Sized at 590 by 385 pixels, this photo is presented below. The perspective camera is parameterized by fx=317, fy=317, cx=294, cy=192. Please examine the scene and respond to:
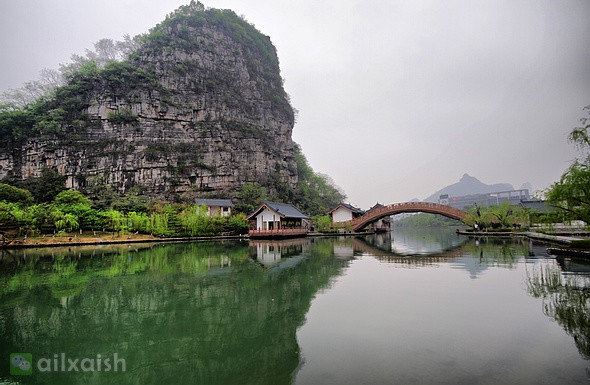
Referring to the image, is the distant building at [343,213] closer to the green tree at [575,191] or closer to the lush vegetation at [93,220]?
the lush vegetation at [93,220]

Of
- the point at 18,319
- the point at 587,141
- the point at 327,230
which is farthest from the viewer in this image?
the point at 327,230

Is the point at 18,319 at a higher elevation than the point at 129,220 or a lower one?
lower

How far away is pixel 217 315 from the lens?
8.00 meters

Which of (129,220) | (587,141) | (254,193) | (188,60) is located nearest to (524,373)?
(587,141)

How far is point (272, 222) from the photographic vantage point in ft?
132

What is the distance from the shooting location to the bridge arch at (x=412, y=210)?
4241cm

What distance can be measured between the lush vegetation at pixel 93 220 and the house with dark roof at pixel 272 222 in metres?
1.66

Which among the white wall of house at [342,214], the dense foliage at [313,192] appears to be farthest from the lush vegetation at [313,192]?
the white wall of house at [342,214]

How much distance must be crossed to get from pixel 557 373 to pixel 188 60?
68.5 metres

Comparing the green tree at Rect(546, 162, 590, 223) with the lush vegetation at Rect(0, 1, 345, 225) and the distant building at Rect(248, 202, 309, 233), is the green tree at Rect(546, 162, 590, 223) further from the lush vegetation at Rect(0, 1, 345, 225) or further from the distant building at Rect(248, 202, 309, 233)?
the lush vegetation at Rect(0, 1, 345, 225)

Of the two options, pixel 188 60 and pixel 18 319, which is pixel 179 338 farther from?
pixel 188 60

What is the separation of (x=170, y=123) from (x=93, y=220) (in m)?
26.8

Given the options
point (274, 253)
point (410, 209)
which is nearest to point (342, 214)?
point (410, 209)

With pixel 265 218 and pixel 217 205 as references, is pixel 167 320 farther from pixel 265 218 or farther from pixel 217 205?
pixel 217 205
